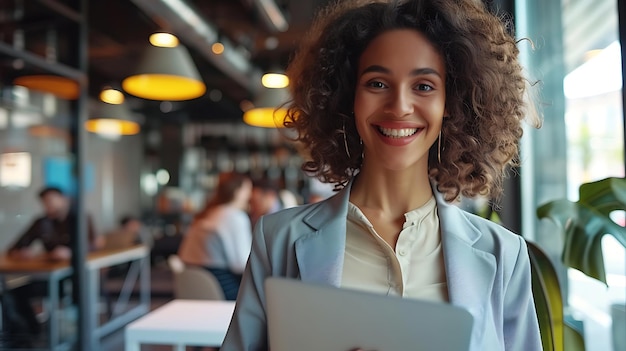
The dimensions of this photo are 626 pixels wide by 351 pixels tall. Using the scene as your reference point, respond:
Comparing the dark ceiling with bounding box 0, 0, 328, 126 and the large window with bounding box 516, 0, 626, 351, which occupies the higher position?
the dark ceiling with bounding box 0, 0, 328, 126

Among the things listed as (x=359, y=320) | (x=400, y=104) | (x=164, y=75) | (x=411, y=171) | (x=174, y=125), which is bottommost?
(x=359, y=320)

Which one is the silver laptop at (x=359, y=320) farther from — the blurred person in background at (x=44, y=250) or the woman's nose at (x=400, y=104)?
the blurred person in background at (x=44, y=250)

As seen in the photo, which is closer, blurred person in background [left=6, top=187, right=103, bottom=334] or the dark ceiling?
the dark ceiling

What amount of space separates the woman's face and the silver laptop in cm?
35

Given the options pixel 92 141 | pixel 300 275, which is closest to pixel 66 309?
pixel 300 275

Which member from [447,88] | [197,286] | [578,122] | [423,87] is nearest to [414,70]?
[423,87]

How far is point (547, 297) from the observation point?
1604 mm

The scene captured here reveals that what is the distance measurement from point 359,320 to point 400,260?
0.85 ft

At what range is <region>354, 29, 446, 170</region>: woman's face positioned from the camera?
43.0 inches

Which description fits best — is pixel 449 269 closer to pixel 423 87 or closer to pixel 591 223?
pixel 423 87

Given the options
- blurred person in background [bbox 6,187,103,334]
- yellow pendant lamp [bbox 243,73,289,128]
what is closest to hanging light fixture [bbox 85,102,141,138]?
blurred person in background [bbox 6,187,103,334]

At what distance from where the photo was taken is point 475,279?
3.48 feet

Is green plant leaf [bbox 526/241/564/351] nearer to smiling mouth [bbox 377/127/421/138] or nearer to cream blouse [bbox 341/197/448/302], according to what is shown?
cream blouse [bbox 341/197/448/302]

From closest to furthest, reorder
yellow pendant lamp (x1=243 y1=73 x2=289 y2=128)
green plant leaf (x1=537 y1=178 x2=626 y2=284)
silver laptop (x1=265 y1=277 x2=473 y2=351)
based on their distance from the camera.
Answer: silver laptop (x1=265 y1=277 x2=473 y2=351), green plant leaf (x1=537 y1=178 x2=626 y2=284), yellow pendant lamp (x1=243 y1=73 x2=289 y2=128)
